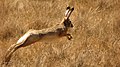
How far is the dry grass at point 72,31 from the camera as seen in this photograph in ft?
15.1

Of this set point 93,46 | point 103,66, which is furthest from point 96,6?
point 103,66

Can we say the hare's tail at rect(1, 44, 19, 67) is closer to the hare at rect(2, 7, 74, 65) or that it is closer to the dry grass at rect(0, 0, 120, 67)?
the hare at rect(2, 7, 74, 65)

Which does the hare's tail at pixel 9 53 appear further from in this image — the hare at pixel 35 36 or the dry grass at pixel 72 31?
the dry grass at pixel 72 31

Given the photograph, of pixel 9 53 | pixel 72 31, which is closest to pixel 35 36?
pixel 9 53

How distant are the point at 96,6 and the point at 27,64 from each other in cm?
230

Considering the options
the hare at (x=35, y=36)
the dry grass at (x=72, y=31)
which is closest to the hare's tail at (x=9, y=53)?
the hare at (x=35, y=36)

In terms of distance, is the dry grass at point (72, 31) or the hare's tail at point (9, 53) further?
the dry grass at point (72, 31)

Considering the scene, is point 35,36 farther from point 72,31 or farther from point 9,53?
point 72,31

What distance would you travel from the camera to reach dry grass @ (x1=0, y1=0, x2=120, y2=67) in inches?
181

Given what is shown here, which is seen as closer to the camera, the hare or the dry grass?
the hare

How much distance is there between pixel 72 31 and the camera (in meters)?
5.32

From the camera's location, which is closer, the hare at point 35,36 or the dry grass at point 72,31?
the hare at point 35,36

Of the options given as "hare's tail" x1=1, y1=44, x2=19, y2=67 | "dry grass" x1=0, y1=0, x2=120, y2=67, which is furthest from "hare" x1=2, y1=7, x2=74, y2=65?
"dry grass" x1=0, y1=0, x2=120, y2=67

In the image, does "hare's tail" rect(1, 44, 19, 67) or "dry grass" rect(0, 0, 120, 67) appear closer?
"hare's tail" rect(1, 44, 19, 67)
